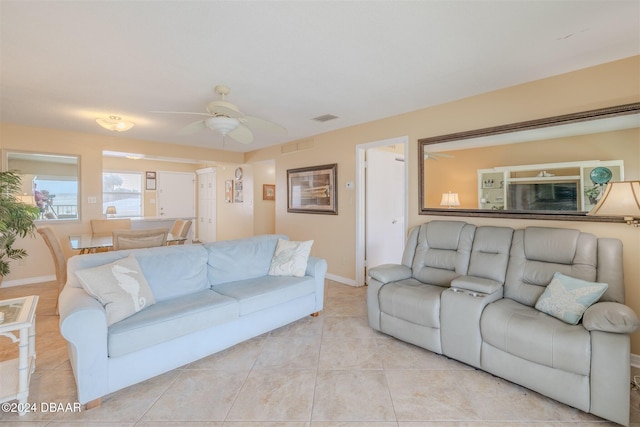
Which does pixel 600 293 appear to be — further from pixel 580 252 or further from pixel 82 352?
pixel 82 352

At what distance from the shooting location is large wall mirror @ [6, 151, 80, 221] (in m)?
4.46

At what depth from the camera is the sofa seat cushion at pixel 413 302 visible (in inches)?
94.4

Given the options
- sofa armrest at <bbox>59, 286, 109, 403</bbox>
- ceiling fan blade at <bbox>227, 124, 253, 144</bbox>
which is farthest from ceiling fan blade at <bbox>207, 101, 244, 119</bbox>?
sofa armrest at <bbox>59, 286, 109, 403</bbox>

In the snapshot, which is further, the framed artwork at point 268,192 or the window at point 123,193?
the window at point 123,193

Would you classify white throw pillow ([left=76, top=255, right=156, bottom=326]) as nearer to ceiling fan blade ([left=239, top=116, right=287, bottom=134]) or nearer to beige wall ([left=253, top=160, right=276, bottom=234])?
ceiling fan blade ([left=239, top=116, right=287, bottom=134])

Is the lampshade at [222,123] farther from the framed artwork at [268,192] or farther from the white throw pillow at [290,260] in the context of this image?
the framed artwork at [268,192]

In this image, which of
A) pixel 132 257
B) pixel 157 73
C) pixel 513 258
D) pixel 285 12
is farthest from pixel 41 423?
pixel 513 258

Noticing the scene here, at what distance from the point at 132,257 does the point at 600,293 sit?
346 centimetres

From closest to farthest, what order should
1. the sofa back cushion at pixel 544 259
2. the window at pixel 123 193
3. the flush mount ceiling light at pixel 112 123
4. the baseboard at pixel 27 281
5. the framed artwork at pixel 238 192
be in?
the sofa back cushion at pixel 544 259 → the flush mount ceiling light at pixel 112 123 → the baseboard at pixel 27 281 → the framed artwork at pixel 238 192 → the window at pixel 123 193

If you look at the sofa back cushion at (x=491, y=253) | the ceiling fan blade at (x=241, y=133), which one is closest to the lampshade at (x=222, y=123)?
the ceiling fan blade at (x=241, y=133)

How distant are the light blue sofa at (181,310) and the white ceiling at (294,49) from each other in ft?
5.35

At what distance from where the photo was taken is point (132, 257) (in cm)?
234

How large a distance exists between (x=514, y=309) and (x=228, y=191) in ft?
22.8

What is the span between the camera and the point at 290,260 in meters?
3.16
